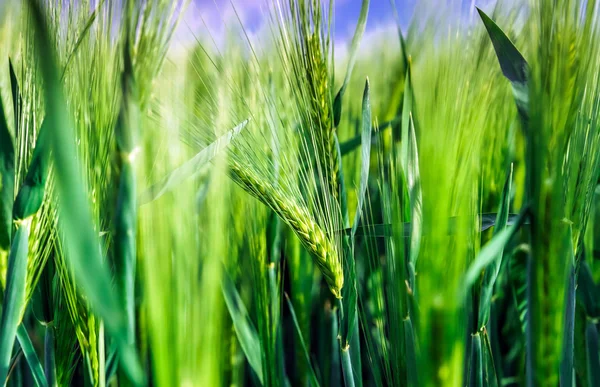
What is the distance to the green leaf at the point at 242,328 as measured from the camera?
575mm

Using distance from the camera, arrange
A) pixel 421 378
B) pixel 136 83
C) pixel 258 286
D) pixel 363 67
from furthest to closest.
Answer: pixel 363 67 → pixel 258 286 → pixel 421 378 → pixel 136 83

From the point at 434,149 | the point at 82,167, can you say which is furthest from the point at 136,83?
the point at 434,149

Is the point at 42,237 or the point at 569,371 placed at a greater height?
the point at 42,237

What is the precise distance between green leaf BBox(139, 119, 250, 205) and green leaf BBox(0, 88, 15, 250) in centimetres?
11

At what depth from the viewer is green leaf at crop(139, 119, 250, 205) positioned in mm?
406

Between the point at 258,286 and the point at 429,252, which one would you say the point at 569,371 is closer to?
the point at 429,252

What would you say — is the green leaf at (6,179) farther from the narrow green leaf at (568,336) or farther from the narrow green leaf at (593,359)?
the narrow green leaf at (593,359)

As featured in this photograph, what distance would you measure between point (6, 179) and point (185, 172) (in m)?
0.14

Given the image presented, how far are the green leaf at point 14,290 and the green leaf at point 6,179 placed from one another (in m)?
0.06

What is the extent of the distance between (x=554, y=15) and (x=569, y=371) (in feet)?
0.95

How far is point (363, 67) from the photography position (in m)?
1.13

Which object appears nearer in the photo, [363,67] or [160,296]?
[160,296]

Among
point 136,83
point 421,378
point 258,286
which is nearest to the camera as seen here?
point 136,83

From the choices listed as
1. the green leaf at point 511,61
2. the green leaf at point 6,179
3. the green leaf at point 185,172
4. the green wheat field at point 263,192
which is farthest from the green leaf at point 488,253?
the green leaf at point 6,179
